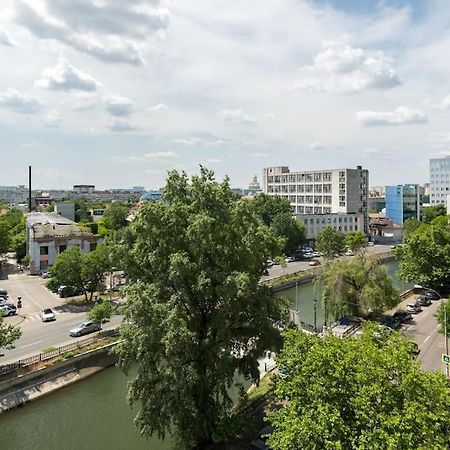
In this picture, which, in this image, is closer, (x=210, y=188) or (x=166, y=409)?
(x=166, y=409)

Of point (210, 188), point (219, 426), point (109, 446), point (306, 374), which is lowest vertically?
point (109, 446)

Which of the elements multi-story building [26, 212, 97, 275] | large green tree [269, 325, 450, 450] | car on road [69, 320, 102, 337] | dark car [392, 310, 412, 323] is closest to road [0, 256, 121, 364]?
car on road [69, 320, 102, 337]

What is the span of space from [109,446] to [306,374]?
34.4 feet

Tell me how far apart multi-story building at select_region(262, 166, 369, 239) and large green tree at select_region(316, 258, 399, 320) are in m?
46.4

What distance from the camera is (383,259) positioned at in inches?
2667

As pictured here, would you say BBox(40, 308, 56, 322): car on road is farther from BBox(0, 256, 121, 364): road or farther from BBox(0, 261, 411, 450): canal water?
BBox(0, 261, 411, 450): canal water

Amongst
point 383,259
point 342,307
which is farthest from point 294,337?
point 383,259

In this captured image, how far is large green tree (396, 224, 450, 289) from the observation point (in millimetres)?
41594

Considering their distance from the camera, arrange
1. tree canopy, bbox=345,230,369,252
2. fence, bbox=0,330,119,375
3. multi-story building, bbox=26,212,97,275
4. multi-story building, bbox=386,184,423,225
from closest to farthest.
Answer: fence, bbox=0,330,119,375 → multi-story building, bbox=26,212,97,275 → tree canopy, bbox=345,230,369,252 → multi-story building, bbox=386,184,423,225

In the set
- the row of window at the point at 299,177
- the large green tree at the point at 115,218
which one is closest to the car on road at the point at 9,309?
the large green tree at the point at 115,218

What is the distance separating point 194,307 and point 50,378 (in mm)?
12380

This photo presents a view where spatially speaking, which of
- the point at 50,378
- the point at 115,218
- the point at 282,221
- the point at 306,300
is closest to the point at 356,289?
the point at 306,300

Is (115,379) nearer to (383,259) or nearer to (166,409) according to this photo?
(166,409)

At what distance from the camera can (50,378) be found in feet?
77.8
